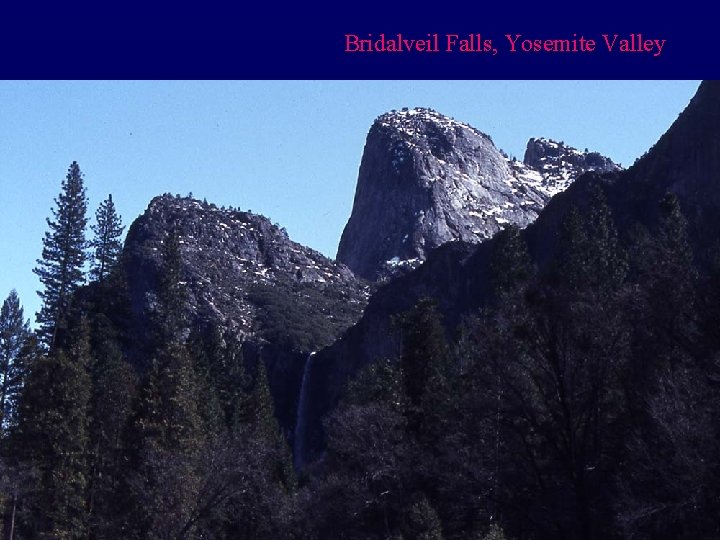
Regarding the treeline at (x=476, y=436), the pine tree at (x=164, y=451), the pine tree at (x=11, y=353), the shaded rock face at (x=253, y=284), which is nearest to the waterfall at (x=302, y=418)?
the shaded rock face at (x=253, y=284)

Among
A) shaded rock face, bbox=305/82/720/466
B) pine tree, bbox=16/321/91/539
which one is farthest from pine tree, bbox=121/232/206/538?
shaded rock face, bbox=305/82/720/466

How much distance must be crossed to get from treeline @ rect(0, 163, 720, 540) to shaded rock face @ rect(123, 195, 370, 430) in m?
56.7

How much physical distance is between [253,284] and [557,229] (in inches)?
2723

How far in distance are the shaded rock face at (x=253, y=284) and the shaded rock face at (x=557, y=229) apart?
21.1 ft

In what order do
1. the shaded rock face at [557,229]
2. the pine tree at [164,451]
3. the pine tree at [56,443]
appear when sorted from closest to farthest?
the pine tree at [164,451] < the pine tree at [56,443] < the shaded rock face at [557,229]

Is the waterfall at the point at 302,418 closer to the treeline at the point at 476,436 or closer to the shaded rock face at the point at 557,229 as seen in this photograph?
the shaded rock face at the point at 557,229

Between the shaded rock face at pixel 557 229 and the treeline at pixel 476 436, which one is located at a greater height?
the shaded rock face at pixel 557 229

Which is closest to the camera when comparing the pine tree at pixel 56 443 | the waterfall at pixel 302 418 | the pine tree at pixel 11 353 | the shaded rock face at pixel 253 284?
the pine tree at pixel 56 443

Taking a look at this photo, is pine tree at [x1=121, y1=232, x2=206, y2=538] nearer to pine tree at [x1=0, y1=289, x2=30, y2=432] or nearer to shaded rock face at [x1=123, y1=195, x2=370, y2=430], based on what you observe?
pine tree at [x1=0, y1=289, x2=30, y2=432]

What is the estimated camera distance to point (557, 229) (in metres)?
76.9

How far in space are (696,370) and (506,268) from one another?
72.1 ft

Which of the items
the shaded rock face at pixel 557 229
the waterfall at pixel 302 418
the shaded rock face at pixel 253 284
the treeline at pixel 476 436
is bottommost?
the treeline at pixel 476 436

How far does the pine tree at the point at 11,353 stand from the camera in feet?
196

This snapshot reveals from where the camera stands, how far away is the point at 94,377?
61.3 metres
